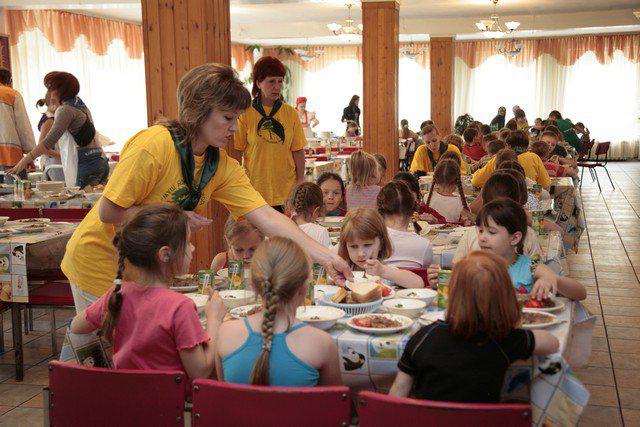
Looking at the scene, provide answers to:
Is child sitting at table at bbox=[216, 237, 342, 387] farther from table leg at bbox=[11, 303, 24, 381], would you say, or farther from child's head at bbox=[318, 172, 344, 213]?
child's head at bbox=[318, 172, 344, 213]

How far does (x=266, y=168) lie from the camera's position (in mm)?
4457

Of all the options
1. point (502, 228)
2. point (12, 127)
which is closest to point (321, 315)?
point (502, 228)

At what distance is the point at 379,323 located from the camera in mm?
2160

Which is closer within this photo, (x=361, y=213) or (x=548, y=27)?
(x=361, y=213)

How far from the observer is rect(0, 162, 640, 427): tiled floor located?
3354 mm

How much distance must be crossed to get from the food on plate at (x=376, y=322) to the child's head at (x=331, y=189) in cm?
273

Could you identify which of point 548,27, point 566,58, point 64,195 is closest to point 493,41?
point 566,58

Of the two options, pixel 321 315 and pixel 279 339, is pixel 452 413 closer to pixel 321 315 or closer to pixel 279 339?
pixel 279 339

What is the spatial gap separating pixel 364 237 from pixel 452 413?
1.43m

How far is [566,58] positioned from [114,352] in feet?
58.9

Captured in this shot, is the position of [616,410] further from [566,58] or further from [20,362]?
[566,58]

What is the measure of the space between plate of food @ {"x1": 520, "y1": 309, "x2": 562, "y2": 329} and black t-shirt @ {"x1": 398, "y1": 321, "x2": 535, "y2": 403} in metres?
0.23

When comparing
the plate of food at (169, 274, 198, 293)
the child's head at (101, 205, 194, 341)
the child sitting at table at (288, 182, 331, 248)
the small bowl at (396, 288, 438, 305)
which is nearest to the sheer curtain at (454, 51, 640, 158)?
the child sitting at table at (288, 182, 331, 248)

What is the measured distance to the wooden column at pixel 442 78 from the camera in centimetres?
1544
